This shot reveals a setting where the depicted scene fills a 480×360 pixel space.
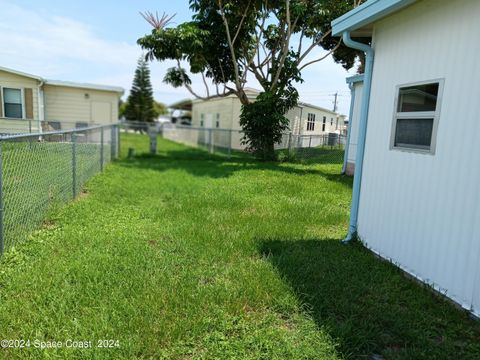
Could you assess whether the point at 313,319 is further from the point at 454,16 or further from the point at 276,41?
the point at 276,41

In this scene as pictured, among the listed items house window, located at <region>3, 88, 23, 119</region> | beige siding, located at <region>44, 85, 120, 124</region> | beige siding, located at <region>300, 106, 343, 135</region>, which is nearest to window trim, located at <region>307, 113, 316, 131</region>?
beige siding, located at <region>300, 106, 343, 135</region>

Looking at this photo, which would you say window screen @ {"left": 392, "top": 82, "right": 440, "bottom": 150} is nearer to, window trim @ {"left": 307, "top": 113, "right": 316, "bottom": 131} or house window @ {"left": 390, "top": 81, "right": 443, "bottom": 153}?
house window @ {"left": 390, "top": 81, "right": 443, "bottom": 153}

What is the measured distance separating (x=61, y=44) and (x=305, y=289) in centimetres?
2118

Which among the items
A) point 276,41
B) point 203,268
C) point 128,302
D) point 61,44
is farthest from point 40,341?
point 61,44

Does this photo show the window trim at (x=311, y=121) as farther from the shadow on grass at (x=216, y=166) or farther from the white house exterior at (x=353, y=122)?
the white house exterior at (x=353, y=122)

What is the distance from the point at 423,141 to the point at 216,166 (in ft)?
27.5

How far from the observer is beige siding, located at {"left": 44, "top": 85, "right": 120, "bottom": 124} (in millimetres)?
15703

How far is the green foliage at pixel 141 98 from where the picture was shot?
1553 inches

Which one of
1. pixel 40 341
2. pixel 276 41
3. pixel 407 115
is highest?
pixel 276 41

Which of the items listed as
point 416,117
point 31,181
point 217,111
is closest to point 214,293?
point 416,117

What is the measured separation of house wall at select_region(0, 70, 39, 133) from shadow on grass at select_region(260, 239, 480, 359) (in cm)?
1271

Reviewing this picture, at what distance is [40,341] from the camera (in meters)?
2.21

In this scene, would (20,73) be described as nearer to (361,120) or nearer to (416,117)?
(361,120)

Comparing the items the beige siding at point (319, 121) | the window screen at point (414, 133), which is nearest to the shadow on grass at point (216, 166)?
the beige siding at point (319, 121)
